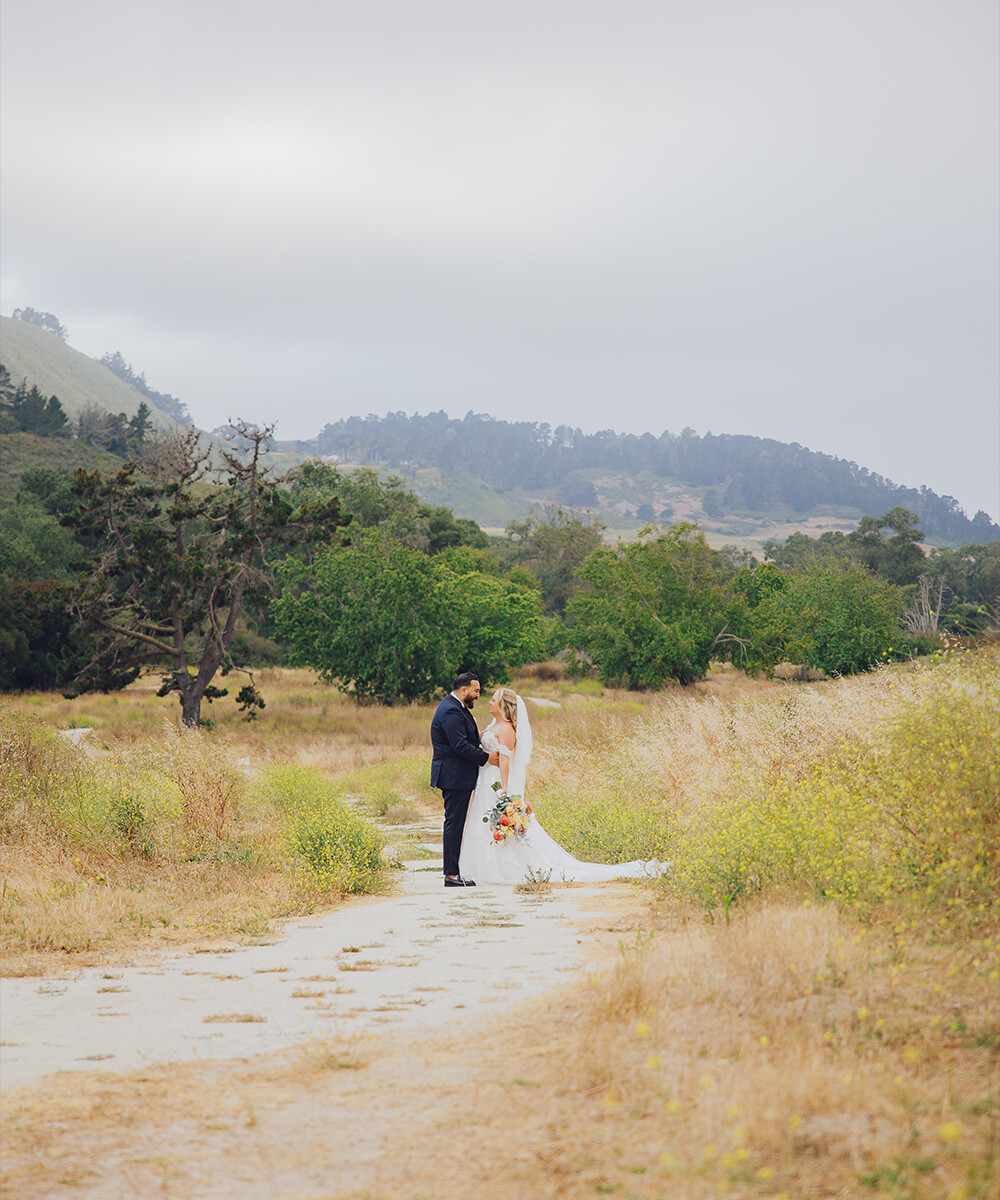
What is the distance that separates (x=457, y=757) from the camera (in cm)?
982

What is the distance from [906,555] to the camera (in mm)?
86062

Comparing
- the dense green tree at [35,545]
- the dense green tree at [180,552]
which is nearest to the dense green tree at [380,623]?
the dense green tree at [180,552]

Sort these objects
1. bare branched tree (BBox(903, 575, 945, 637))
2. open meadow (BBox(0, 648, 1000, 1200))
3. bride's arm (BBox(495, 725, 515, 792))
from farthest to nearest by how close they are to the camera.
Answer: bare branched tree (BBox(903, 575, 945, 637)), bride's arm (BBox(495, 725, 515, 792)), open meadow (BBox(0, 648, 1000, 1200))

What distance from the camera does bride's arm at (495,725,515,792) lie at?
32.9ft

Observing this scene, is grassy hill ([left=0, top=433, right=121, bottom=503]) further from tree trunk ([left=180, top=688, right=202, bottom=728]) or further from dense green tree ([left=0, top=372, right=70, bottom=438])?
tree trunk ([left=180, top=688, right=202, bottom=728])

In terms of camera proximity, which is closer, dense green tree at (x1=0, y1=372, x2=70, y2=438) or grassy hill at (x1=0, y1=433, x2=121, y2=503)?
grassy hill at (x1=0, y1=433, x2=121, y2=503)

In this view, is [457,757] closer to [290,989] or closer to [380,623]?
[290,989]

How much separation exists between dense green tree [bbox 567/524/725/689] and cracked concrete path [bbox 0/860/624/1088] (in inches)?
1353

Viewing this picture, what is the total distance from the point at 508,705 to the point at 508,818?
1.17 metres

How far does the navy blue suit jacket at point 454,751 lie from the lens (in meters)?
9.72

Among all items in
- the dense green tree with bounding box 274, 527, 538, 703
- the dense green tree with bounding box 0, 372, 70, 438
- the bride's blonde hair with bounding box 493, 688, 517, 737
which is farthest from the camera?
the dense green tree with bounding box 0, 372, 70, 438

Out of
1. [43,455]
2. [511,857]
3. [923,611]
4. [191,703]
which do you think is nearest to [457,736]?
[511,857]

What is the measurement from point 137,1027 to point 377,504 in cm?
5875

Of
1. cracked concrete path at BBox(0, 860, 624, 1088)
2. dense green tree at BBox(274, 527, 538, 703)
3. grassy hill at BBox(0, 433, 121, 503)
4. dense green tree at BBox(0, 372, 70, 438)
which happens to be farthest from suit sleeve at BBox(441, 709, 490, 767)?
dense green tree at BBox(0, 372, 70, 438)
